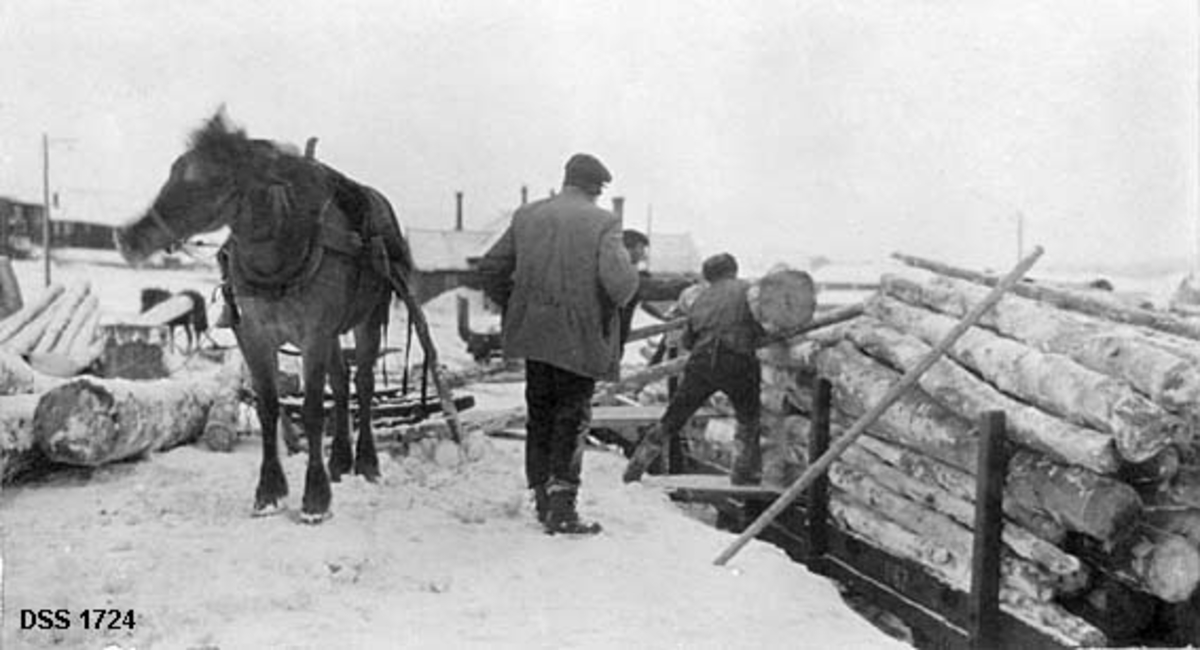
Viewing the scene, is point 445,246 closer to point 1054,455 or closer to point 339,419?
point 339,419

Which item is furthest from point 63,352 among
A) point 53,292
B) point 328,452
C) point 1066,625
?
point 1066,625

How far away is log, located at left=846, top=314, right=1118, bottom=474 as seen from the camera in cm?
462

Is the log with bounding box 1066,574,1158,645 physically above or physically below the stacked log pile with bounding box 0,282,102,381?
below

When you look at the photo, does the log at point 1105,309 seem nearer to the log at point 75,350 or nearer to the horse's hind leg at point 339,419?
the horse's hind leg at point 339,419

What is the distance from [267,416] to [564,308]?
1.80 meters

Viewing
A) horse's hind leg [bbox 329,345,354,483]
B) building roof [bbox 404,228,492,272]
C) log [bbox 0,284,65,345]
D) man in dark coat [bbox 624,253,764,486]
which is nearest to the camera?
horse's hind leg [bbox 329,345,354,483]

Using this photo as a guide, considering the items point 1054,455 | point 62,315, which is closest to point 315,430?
point 1054,455

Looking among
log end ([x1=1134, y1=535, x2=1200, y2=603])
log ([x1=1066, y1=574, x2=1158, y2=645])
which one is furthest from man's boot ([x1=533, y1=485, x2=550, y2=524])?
log end ([x1=1134, y1=535, x2=1200, y2=603])

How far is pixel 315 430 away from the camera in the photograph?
5.39 metres

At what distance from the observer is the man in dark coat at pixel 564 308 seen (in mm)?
5270

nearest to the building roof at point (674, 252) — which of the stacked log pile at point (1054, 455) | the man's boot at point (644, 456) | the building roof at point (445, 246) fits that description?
the building roof at point (445, 246)

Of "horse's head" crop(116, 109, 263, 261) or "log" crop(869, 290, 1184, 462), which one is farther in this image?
"horse's head" crop(116, 109, 263, 261)

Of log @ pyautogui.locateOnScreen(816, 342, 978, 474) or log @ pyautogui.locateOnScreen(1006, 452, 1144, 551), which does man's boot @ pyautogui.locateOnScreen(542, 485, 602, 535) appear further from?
log @ pyautogui.locateOnScreen(1006, 452, 1144, 551)

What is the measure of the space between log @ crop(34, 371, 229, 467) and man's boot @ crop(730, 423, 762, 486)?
4.05 m
